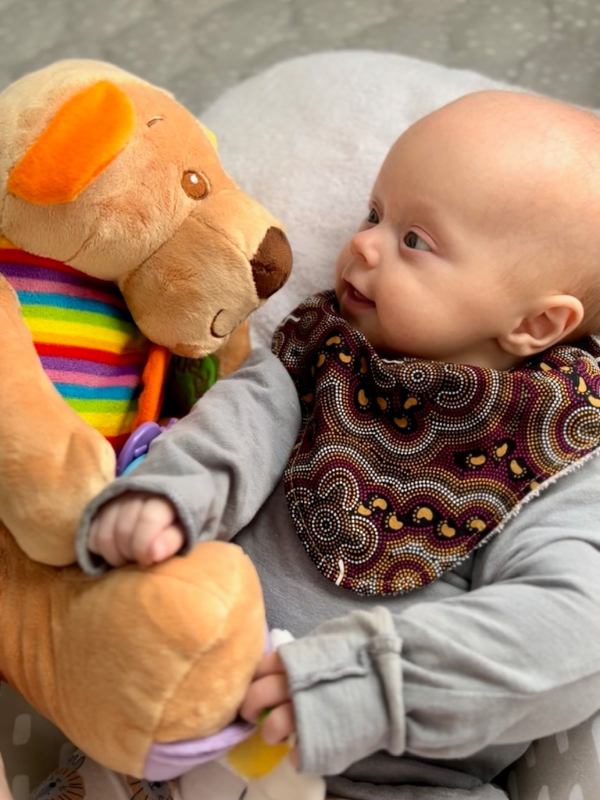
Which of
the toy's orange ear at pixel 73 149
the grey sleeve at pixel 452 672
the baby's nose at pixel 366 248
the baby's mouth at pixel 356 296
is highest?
A: the toy's orange ear at pixel 73 149

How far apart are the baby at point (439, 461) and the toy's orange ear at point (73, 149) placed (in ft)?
0.90

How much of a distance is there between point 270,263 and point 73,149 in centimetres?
24

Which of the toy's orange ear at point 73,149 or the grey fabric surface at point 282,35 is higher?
the toy's orange ear at point 73,149

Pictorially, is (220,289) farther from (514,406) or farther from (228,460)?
(514,406)

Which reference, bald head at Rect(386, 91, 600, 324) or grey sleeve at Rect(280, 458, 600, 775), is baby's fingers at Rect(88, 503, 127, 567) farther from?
bald head at Rect(386, 91, 600, 324)

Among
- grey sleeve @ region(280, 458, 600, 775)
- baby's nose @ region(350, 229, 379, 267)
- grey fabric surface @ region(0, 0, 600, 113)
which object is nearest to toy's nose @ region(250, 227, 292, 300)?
baby's nose @ region(350, 229, 379, 267)

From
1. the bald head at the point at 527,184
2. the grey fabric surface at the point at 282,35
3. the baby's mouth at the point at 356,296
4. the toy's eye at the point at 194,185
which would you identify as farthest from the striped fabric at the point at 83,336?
the grey fabric surface at the point at 282,35

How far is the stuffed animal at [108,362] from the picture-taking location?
2.34ft

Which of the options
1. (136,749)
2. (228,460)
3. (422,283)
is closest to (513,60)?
(422,283)

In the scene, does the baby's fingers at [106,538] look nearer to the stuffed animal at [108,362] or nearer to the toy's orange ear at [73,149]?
the stuffed animal at [108,362]

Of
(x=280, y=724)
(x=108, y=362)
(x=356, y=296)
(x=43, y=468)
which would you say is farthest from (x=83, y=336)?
(x=280, y=724)

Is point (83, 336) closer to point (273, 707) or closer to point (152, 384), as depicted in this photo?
point (152, 384)

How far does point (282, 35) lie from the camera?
169 cm

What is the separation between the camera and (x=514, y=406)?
949 millimetres
